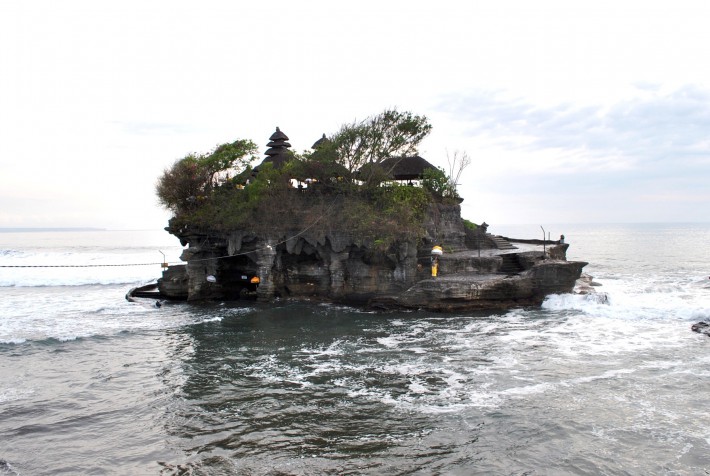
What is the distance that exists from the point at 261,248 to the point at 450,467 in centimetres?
1884

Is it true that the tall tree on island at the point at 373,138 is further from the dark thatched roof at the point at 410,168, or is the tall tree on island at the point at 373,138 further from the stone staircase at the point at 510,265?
the stone staircase at the point at 510,265

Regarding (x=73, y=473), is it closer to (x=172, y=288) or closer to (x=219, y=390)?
(x=219, y=390)

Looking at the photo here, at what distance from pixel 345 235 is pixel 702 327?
54.1 ft

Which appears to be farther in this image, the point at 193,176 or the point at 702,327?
the point at 193,176

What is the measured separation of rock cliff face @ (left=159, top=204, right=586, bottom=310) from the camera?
926 inches

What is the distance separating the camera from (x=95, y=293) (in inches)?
1342

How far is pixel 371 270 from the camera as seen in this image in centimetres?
2534

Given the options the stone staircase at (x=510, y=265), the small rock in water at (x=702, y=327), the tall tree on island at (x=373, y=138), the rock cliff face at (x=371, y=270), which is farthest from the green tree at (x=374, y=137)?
the small rock in water at (x=702, y=327)

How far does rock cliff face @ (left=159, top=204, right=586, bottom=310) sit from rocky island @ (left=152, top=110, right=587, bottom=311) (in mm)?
62

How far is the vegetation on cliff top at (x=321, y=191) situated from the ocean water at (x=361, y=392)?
4840 millimetres

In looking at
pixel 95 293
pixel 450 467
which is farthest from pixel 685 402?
pixel 95 293

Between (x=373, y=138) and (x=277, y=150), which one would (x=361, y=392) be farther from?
(x=277, y=150)

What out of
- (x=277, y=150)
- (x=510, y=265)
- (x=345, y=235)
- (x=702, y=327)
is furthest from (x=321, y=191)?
(x=702, y=327)

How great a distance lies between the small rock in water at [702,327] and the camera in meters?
19.0
